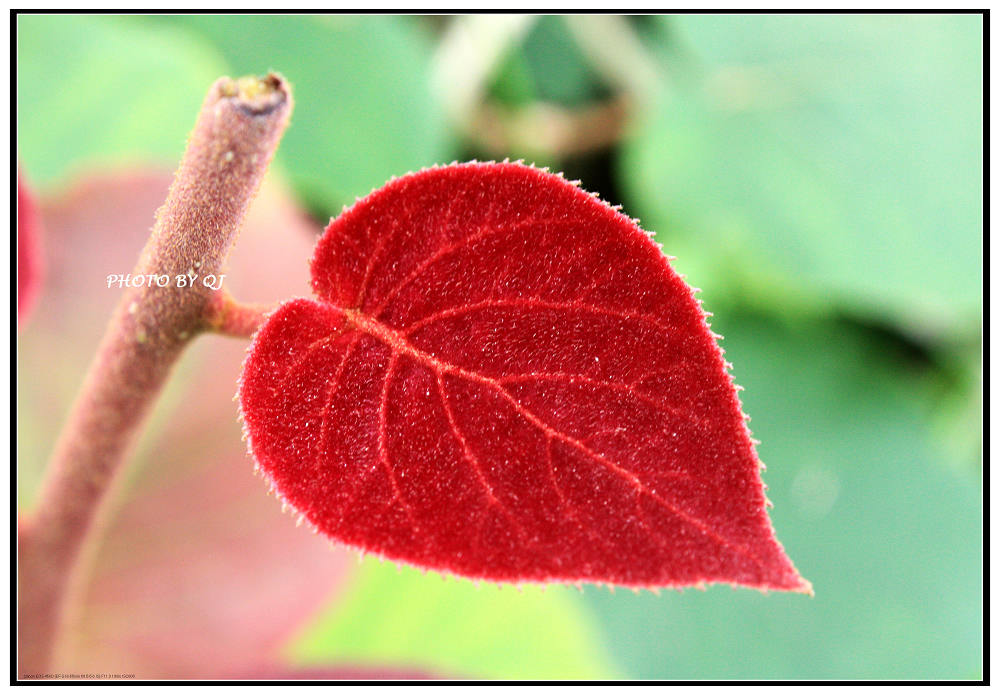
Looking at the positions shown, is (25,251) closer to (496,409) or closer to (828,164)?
(496,409)

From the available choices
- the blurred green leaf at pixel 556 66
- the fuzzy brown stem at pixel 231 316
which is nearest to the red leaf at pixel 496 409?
the fuzzy brown stem at pixel 231 316

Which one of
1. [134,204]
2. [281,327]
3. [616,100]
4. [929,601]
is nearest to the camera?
[281,327]

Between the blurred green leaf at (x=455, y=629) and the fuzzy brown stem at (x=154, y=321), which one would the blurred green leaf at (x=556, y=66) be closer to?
the blurred green leaf at (x=455, y=629)

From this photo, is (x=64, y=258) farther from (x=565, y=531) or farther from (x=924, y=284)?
(x=924, y=284)

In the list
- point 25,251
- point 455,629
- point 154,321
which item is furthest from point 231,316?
Result: point 455,629

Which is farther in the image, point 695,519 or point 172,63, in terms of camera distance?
point 172,63

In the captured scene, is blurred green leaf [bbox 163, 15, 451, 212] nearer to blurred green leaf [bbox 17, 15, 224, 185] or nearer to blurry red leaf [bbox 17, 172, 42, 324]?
blurred green leaf [bbox 17, 15, 224, 185]

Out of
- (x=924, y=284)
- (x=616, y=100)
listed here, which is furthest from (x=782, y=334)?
(x=616, y=100)
